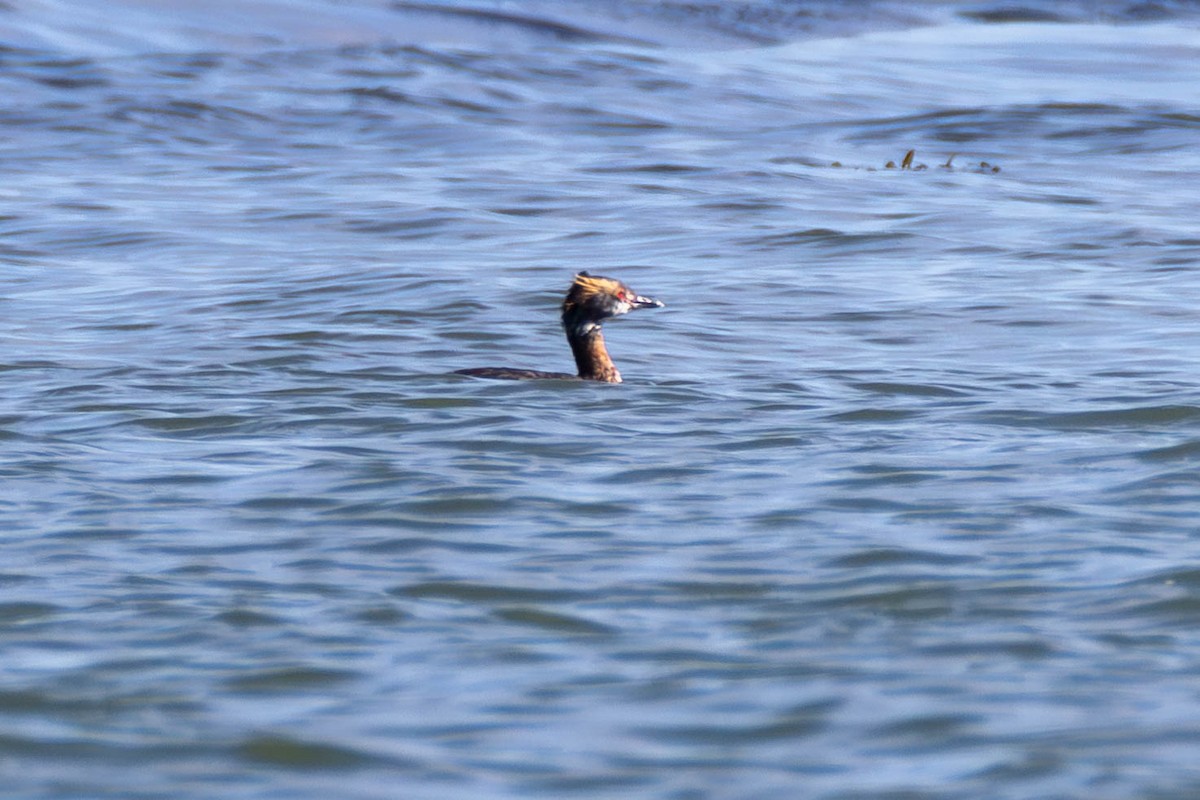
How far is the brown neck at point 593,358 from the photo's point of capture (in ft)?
38.0

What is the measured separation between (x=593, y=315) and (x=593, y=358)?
1.10ft

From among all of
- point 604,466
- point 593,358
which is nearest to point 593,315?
point 593,358

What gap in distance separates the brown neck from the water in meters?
0.46

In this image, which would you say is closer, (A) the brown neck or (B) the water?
(B) the water

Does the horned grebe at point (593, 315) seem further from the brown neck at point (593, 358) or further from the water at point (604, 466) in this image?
the water at point (604, 466)

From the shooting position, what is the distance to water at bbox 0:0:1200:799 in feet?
18.5

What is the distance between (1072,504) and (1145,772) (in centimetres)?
278

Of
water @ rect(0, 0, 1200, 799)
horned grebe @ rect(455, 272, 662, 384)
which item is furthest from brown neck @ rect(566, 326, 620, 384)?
water @ rect(0, 0, 1200, 799)

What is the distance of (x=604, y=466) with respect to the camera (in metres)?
8.95

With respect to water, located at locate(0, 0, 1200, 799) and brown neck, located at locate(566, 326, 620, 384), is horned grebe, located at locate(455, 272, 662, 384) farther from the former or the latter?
water, located at locate(0, 0, 1200, 799)

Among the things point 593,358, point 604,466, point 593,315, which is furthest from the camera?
point 593,315

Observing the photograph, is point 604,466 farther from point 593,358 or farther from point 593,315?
point 593,315

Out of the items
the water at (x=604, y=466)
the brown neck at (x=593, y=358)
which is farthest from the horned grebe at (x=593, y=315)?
the water at (x=604, y=466)

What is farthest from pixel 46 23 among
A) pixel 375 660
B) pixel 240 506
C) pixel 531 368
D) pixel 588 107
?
pixel 375 660
